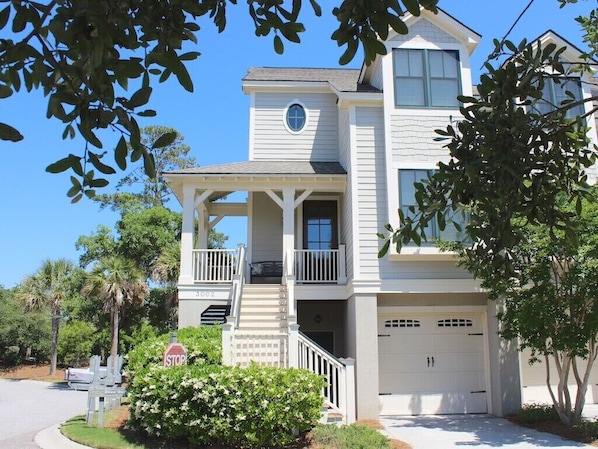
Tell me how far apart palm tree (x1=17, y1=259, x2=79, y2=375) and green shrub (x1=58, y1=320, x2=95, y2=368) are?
66cm

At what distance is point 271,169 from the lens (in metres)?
16.0

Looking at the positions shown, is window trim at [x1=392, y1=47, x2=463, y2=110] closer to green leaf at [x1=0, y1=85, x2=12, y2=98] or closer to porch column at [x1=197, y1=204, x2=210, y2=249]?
porch column at [x1=197, y1=204, x2=210, y2=249]

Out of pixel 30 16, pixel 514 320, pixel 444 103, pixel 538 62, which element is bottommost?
pixel 514 320

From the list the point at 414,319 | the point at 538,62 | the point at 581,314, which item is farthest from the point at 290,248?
the point at 538,62

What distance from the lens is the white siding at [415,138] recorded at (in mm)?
13805

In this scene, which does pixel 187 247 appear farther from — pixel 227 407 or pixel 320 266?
pixel 227 407

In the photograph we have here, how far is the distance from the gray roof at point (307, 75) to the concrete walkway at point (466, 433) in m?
9.70

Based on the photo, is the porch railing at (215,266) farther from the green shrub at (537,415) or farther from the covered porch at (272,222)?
the green shrub at (537,415)

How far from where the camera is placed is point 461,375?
47.0 ft

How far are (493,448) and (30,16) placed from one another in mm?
9815

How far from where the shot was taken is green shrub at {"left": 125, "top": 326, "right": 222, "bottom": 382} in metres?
11.5

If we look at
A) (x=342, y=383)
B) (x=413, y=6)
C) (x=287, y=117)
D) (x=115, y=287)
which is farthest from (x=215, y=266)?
(x=413, y=6)

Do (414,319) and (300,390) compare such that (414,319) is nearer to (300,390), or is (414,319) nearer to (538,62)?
(300,390)

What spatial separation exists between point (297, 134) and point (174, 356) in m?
9.51
